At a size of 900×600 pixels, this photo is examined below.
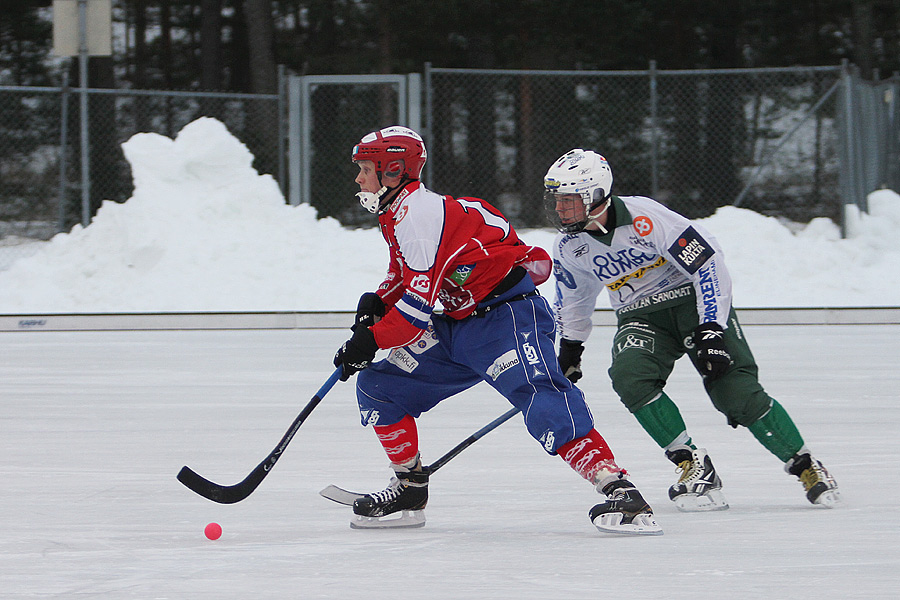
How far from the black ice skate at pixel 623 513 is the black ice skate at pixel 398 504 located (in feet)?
2.01

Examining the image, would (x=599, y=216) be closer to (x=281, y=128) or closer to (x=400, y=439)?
(x=400, y=439)

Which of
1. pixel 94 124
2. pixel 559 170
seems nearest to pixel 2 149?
pixel 94 124

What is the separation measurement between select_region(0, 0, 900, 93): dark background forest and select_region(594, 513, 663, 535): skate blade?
16.4 metres

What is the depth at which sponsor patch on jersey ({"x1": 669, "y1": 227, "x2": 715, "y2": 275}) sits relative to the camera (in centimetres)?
425

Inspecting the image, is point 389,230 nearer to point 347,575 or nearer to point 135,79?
point 347,575

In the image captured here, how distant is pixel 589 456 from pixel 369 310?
0.84 meters

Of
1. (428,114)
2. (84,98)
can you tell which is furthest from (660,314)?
(84,98)

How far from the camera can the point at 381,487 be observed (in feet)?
15.3

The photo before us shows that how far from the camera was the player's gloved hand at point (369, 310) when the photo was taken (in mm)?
4051

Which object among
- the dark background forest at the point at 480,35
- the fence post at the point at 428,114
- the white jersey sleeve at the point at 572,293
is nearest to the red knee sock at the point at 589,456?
the white jersey sleeve at the point at 572,293

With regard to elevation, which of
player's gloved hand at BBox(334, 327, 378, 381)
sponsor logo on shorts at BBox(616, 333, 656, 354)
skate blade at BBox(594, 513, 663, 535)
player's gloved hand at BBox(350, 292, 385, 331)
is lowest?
skate blade at BBox(594, 513, 663, 535)

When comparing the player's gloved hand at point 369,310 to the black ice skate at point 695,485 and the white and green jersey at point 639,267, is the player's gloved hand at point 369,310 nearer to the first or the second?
the white and green jersey at point 639,267

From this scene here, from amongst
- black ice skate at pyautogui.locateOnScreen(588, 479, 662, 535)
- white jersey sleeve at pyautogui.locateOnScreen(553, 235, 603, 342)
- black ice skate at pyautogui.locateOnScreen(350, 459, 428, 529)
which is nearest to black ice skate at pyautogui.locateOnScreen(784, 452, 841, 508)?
black ice skate at pyautogui.locateOnScreen(588, 479, 662, 535)

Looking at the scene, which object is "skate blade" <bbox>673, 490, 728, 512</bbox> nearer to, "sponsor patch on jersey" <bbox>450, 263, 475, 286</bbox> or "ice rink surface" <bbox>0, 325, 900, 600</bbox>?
"ice rink surface" <bbox>0, 325, 900, 600</bbox>
